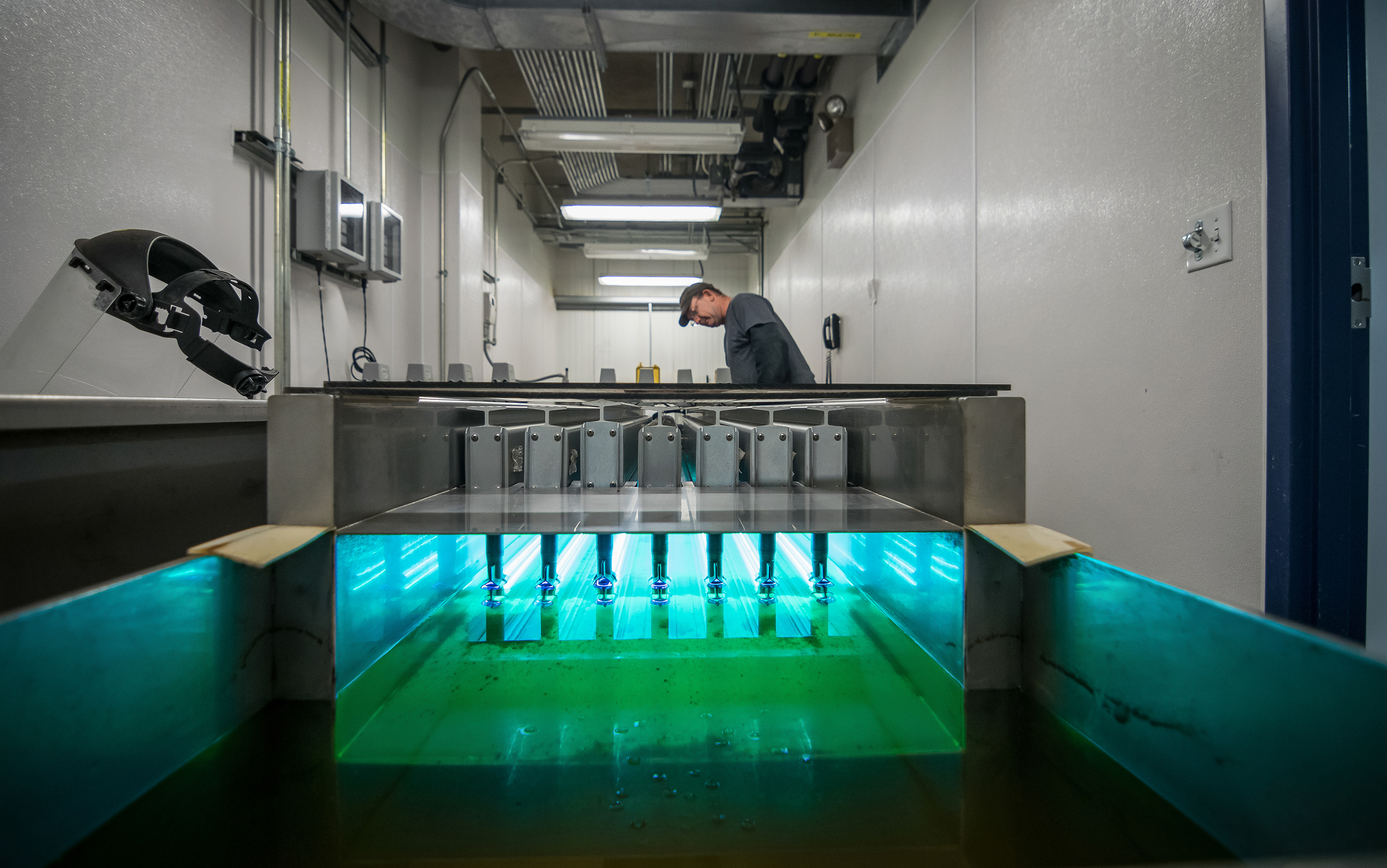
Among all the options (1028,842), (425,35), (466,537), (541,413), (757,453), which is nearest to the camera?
(1028,842)

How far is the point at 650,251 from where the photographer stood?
551 cm

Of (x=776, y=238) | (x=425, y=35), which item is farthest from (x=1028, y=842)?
(x=776, y=238)

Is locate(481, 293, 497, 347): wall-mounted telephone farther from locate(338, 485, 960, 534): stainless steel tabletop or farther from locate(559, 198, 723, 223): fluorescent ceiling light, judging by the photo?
locate(338, 485, 960, 534): stainless steel tabletop

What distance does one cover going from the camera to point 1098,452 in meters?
1.50

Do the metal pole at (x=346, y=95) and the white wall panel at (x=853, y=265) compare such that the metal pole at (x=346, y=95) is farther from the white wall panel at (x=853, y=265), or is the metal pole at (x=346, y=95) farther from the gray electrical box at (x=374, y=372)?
the white wall panel at (x=853, y=265)

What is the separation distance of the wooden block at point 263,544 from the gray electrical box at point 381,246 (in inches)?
88.2

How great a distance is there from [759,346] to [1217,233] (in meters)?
1.59

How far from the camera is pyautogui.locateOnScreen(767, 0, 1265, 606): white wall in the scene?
3.67ft

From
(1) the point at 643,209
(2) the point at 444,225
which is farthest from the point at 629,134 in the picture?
(2) the point at 444,225

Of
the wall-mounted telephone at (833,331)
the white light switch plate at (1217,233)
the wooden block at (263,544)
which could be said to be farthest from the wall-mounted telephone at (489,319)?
the white light switch plate at (1217,233)

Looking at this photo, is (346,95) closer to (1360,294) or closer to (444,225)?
(444,225)

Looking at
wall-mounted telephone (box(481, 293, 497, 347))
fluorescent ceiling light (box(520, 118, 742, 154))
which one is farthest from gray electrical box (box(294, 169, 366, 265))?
wall-mounted telephone (box(481, 293, 497, 347))

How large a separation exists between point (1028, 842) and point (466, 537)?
128 centimetres

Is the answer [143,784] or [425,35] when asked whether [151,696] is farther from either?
[425,35]
